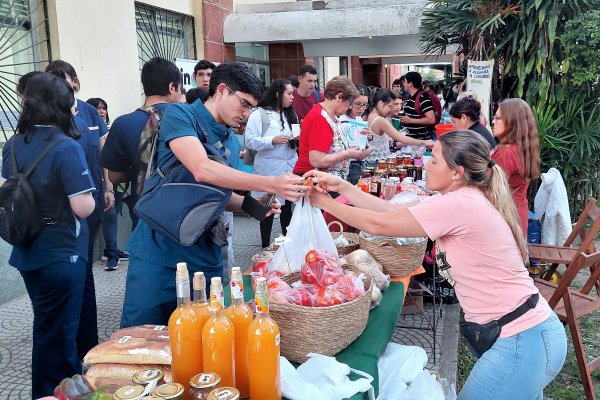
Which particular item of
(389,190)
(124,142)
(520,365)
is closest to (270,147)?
(389,190)

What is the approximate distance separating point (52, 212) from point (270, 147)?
3.13m

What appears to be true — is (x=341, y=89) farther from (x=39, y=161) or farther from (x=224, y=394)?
(x=224, y=394)

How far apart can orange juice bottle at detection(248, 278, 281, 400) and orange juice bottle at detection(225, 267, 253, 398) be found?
74 mm

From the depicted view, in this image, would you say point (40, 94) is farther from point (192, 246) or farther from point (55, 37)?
point (55, 37)

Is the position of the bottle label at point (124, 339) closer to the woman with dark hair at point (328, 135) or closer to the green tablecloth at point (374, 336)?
the green tablecloth at point (374, 336)

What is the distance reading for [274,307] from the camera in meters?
1.85

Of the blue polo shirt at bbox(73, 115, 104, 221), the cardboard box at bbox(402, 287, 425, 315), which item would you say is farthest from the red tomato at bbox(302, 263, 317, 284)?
the cardboard box at bbox(402, 287, 425, 315)

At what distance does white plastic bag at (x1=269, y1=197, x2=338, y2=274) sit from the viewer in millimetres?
2441

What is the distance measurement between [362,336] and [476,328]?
1.48ft

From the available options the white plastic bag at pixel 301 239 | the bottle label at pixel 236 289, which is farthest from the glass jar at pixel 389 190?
the bottle label at pixel 236 289

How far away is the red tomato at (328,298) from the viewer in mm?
1947

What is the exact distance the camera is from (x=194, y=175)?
205 cm

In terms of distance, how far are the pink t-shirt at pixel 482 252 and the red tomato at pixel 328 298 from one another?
1.36 feet

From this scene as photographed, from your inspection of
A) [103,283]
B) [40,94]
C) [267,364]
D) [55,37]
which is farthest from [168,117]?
[55,37]
